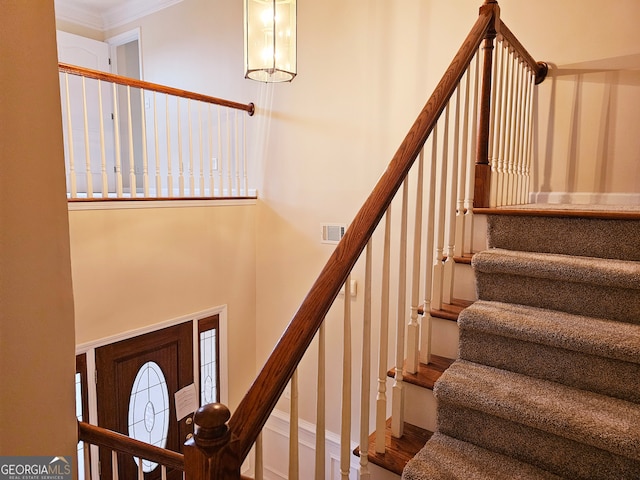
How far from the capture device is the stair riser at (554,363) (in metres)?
1.30

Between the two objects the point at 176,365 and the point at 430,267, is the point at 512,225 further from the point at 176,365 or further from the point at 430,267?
the point at 176,365

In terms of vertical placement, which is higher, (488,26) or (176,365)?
(488,26)

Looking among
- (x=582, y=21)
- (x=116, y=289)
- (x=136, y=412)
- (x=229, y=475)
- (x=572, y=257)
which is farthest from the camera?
(x=136, y=412)

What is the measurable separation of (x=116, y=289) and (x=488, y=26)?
2.93 meters

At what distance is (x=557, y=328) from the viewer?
139cm

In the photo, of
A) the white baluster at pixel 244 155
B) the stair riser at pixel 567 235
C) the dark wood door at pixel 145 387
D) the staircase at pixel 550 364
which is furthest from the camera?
the white baluster at pixel 244 155

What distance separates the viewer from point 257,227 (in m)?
4.25

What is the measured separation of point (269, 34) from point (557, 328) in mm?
2346

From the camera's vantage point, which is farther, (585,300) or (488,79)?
(488,79)

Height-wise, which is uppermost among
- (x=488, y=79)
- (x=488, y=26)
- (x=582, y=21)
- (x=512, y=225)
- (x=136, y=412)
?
(x=582, y=21)

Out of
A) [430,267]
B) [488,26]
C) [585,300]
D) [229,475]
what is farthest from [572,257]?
[229,475]

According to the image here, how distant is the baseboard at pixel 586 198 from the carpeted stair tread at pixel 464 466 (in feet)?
6.13

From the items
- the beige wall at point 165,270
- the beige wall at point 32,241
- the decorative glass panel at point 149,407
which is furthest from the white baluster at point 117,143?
the beige wall at point 32,241

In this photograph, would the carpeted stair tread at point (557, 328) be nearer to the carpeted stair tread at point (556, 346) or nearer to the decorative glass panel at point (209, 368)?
the carpeted stair tread at point (556, 346)
